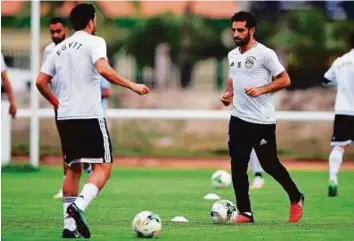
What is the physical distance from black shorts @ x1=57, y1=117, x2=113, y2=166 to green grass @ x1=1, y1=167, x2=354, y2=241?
710mm

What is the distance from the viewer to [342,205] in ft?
51.5

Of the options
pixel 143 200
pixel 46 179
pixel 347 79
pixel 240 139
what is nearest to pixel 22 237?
pixel 240 139

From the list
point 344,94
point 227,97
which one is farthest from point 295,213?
point 344,94

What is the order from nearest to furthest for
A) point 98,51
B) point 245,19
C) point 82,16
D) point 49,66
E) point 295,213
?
point 98,51
point 82,16
point 49,66
point 245,19
point 295,213

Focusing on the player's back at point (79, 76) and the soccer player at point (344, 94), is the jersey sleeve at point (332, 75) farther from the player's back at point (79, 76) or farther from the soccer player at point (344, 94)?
the player's back at point (79, 76)

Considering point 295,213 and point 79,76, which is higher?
point 79,76

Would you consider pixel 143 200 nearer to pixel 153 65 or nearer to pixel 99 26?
pixel 99 26

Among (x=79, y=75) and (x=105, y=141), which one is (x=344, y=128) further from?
(x=79, y=75)

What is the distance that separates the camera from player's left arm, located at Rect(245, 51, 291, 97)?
1265 centimetres

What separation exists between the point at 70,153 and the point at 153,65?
83.9 feet

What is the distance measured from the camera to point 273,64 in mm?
12992

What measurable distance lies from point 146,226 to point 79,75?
1.44 meters

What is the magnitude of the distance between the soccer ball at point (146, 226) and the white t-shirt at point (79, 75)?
38.9 inches

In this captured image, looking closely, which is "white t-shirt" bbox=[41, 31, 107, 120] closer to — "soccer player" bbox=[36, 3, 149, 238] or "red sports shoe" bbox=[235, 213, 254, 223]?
"soccer player" bbox=[36, 3, 149, 238]
